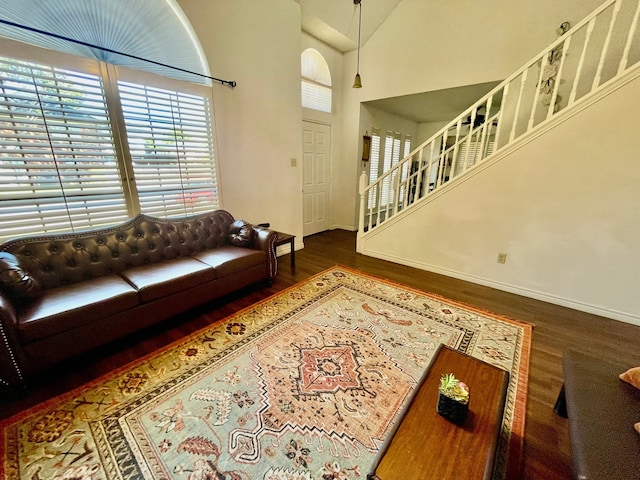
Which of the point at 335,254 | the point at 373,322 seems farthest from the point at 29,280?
the point at 335,254

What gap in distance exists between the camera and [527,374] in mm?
1821

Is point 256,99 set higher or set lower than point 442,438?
higher

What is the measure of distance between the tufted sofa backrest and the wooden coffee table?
2504mm

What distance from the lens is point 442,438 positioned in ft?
3.27

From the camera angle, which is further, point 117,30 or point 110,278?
point 117,30

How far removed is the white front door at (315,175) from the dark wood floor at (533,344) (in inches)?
70.8

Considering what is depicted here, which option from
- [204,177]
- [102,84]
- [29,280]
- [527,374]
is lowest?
[527,374]

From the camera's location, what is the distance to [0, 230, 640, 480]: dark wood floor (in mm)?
1386

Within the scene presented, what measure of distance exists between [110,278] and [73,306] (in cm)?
45

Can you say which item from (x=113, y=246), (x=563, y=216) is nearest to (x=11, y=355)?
(x=113, y=246)

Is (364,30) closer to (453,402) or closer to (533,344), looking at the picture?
(533,344)

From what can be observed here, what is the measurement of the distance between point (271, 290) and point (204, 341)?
3.18 ft

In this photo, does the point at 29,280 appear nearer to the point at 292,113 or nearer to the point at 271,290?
the point at 271,290

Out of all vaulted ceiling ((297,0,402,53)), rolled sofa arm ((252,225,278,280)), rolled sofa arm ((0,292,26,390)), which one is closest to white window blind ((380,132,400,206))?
vaulted ceiling ((297,0,402,53))
